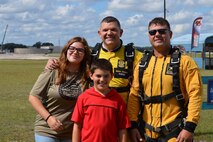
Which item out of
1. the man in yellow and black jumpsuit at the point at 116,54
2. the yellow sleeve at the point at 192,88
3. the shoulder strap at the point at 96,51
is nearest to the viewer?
the yellow sleeve at the point at 192,88

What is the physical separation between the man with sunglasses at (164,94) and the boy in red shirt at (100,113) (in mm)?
270

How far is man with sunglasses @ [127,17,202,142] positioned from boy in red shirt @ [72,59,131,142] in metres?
0.27

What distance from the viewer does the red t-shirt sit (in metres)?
4.28

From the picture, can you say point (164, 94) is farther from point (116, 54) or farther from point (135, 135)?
point (116, 54)

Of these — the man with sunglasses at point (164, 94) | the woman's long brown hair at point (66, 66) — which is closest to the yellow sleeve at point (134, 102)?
the man with sunglasses at point (164, 94)

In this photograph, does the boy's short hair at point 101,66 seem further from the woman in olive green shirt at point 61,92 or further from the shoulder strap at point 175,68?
the shoulder strap at point 175,68

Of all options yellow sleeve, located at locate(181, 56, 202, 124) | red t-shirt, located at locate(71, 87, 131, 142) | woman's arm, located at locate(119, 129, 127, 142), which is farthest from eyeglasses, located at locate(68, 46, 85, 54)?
yellow sleeve, located at locate(181, 56, 202, 124)

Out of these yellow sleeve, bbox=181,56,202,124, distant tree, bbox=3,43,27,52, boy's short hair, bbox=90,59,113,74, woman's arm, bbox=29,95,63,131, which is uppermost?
distant tree, bbox=3,43,27,52

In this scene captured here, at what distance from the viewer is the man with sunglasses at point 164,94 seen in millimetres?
4301

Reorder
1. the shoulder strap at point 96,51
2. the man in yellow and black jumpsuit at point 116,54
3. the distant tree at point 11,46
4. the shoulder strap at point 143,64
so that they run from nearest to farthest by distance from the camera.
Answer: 1. the shoulder strap at point 143,64
2. the man in yellow and black jumpsuit at point 116,54
3. the shoulder strap at point 96,51
4. the distant tree at point 11,46

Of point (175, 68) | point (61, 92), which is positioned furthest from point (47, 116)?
point (175, 68)

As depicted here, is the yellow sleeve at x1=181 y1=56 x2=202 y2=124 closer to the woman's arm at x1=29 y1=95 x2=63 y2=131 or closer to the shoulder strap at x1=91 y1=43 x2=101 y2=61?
the shoulder strap at x1=91 y1=43 x2=101 y2=61

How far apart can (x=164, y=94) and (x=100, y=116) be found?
70 centimetres

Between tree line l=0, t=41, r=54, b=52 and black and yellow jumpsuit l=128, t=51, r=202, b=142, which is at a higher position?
tree line l=0, t=41, r=54, b=52
